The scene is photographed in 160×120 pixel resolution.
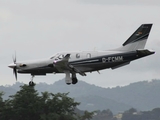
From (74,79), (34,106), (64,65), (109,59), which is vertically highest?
(109,59)

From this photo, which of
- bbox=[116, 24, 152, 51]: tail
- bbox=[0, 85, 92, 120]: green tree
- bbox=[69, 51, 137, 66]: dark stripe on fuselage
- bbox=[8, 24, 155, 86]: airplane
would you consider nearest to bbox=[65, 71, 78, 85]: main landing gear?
bbox=[8, 24, 155, 86]: airplane

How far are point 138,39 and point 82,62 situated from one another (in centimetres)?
724

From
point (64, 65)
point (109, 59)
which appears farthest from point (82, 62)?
point (109, 59)

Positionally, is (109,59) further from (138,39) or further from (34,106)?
(34,106)

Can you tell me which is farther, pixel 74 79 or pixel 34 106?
pixel 34 106

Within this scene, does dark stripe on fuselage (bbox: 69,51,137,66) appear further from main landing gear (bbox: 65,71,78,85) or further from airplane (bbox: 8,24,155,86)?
main landing gear (bbox: 65,71,78,85)

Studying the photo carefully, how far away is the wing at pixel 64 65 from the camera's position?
7019 cm

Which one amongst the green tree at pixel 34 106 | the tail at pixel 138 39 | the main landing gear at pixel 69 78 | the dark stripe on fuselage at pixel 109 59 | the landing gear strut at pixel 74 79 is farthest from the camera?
the green tree at pixel 34 106

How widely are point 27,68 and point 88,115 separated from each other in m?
83.9

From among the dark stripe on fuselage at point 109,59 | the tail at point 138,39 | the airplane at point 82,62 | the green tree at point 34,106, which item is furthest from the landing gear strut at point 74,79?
the green tree at point 34,106

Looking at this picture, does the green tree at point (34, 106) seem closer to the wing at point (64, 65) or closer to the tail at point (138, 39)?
the tail at point (138, 39)

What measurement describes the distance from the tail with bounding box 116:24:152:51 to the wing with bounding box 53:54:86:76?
5.75 meters

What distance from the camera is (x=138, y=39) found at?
7350 centimetres

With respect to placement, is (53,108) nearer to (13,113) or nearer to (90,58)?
(13,113)
